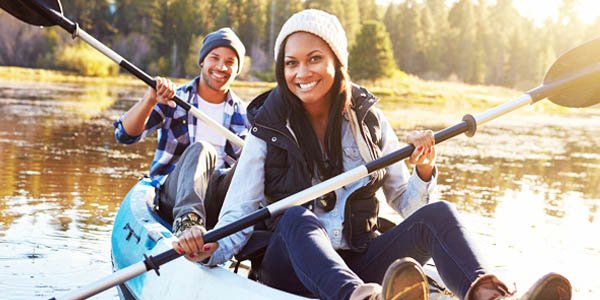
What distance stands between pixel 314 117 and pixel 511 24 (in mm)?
69025

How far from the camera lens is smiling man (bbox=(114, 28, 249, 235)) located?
397 centimetres

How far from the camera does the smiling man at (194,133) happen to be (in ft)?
13.0

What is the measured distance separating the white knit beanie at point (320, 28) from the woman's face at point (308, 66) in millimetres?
23

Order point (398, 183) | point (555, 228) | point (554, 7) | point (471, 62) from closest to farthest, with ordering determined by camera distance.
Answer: point (398, 183) → point (555, 228) → point (471, 62) → point (554, 7)

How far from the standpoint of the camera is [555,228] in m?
6.71

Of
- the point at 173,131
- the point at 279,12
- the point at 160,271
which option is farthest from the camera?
the point at 279,12

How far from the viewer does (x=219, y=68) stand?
4703mm

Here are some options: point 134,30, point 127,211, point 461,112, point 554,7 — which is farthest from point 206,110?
point 554,7

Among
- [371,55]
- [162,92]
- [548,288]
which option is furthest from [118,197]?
[371,55]

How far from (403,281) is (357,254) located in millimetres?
818

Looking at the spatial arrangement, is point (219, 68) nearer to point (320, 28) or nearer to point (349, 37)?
point (320, 28)

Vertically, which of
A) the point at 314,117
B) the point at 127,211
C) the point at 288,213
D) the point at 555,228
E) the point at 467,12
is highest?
the point at 467,12

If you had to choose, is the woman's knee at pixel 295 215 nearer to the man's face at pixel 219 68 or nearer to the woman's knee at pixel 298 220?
the woman's knee at pixel 298 220

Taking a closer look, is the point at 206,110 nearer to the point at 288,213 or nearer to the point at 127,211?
the point at 127,211
